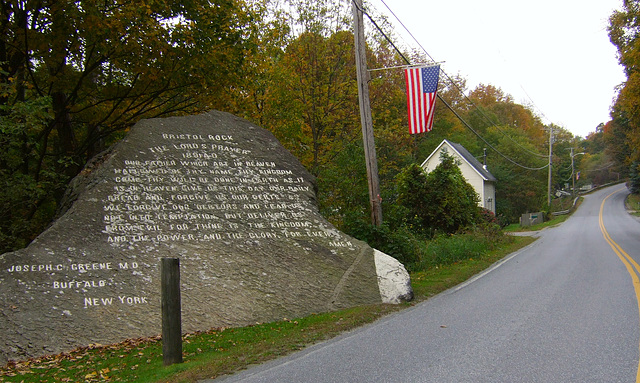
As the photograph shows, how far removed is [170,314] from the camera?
226 inches

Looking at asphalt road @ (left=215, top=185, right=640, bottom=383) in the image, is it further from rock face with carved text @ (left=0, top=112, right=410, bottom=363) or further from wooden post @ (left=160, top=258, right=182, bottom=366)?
rock face with carved text @ (left=0, top=112, right=410, bottom=363)

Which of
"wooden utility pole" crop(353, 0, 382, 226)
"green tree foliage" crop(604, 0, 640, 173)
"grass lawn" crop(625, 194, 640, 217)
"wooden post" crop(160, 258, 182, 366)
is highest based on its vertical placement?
"green tree foliage" crop(604, 0, 640, 173)

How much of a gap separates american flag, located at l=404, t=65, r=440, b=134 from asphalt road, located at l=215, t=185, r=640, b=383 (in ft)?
14.9

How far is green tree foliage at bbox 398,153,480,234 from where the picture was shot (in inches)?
821

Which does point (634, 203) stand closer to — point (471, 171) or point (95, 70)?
point (471, 171)

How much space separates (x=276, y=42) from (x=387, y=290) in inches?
520

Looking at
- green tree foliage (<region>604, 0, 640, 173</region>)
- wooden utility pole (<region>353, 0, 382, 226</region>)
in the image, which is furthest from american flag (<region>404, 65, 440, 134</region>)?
green tree foliage (<region>604, 0, 640, 173</region>)

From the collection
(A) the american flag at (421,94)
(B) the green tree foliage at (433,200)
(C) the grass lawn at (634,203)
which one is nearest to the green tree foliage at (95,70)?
(A) the american flag at (421,94)

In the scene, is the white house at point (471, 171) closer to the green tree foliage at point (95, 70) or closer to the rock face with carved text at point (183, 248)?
the green tree foliage at point (95, 70)

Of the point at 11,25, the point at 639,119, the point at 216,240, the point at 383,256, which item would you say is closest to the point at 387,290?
the point at 383,256

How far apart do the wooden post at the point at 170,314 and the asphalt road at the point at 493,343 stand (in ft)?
2.62

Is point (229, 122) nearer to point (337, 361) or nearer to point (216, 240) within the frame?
point (216, 240)

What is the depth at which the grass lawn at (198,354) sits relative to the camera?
542 cm

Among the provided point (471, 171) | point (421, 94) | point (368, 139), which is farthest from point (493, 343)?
point (471, 171)
